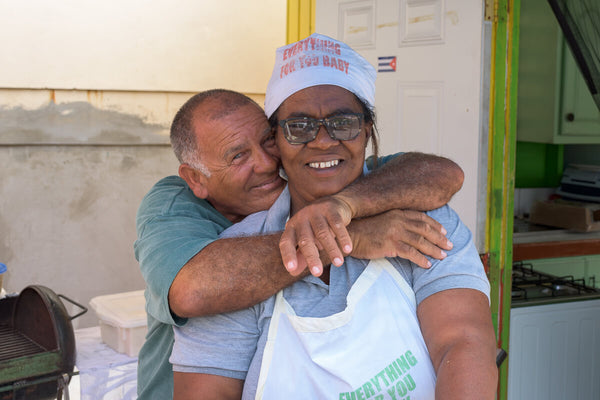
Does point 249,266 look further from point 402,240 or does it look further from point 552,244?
point 552,244

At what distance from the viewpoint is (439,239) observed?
4.90 feet

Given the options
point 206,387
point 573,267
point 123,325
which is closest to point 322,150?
point 206,387

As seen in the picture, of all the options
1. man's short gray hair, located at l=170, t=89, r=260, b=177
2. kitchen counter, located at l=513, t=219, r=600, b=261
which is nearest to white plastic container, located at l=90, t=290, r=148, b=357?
man's short gray hair, located at l=170, t=89, r=260, b=177

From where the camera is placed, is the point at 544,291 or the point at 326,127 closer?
the point at 326,127

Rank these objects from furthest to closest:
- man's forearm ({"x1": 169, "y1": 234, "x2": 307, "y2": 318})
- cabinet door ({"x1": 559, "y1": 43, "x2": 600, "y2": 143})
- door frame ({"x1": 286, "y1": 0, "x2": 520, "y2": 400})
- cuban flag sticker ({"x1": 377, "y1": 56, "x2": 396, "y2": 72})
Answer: cabinet door ({"x1": 559, "y1": 43, "x2": 600, "y2": 143})
cuban flag sticker ({"x1": 377, "y1": 56, "x2": 396, "y2": 72})
door frame ({"x1": 286, "y1": 0, "x2": 520, "y2": 400})
man's forearm ({"x1": 169, "y1": 234, "x2": 307, "y2": 318})

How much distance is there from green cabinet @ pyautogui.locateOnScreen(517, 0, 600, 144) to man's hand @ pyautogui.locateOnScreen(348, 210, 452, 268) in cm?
407

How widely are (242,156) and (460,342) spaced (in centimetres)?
83

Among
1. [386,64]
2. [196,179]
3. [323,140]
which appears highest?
→ [386,64]

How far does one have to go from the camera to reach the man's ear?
1.94 meters

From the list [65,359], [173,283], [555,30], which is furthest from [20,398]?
[555,30]

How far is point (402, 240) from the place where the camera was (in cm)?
149

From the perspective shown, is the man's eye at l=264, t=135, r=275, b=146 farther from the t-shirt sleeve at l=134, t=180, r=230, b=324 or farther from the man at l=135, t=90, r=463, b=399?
the t-shirt sleeve at l=134, t=180, r=230, b=324

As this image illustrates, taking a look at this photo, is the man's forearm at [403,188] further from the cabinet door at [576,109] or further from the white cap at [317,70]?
the cabinet door at [576,109]

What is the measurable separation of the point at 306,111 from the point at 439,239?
0.45m
